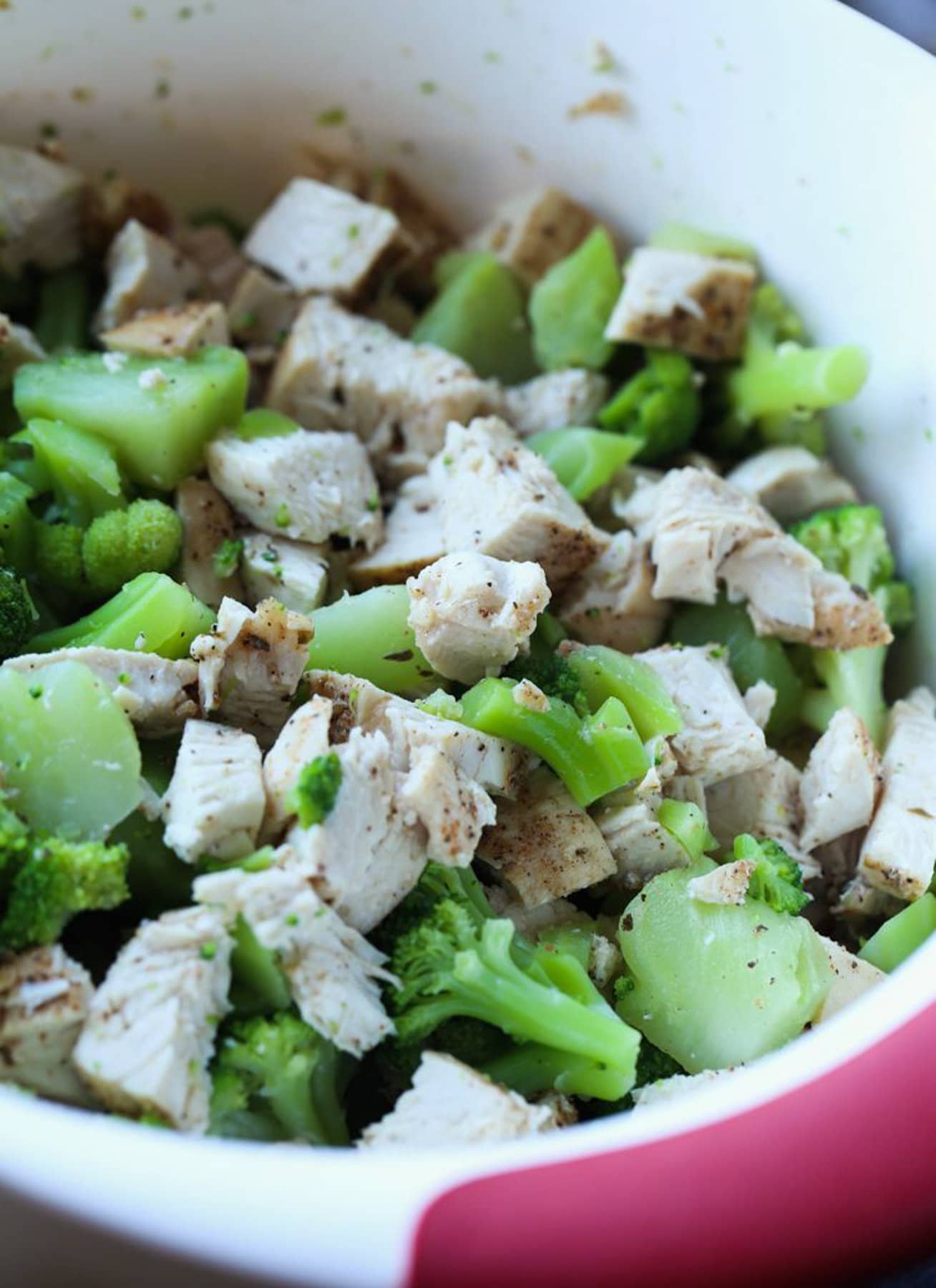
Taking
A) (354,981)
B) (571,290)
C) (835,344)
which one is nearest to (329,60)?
(571,290)

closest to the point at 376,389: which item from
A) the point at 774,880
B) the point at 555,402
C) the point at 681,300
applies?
the point at 555,402

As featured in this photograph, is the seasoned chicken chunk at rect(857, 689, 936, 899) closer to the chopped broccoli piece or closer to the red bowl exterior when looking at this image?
the red bowl exterior

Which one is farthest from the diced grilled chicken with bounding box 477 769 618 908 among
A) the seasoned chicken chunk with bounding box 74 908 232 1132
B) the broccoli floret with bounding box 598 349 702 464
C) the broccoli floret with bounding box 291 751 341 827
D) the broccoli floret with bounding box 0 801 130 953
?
the broccoli floret with bounding box 598 349 702 464

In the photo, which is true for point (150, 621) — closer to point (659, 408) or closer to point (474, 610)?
point (474, 610)

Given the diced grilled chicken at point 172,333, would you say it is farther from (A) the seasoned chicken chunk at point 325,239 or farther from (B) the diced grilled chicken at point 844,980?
(B) the diced grilled chicken at point 844,980

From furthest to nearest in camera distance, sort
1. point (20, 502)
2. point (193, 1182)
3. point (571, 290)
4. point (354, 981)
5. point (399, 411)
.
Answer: point (571, 290)
point (399, 411)
point (20, 502)
point (354, 981)
point (193, 1182)

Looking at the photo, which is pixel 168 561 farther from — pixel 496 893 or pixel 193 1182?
pixel 193 1182
